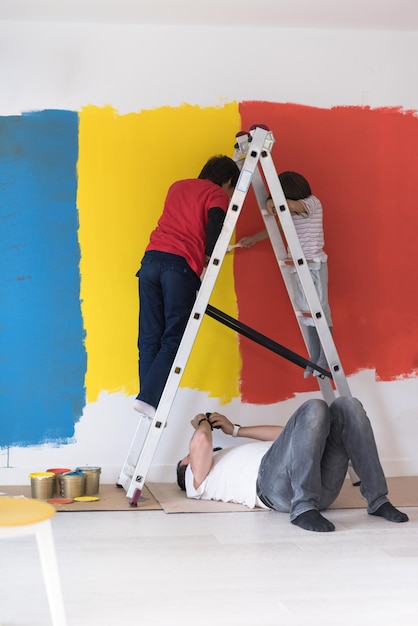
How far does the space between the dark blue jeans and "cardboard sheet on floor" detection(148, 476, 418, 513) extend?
439 millimetres

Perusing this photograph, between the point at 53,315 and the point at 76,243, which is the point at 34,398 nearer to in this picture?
the point at 53,315

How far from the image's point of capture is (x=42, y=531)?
1.56 metres

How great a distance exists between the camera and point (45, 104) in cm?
394

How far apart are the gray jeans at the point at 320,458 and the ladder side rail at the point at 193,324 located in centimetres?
50

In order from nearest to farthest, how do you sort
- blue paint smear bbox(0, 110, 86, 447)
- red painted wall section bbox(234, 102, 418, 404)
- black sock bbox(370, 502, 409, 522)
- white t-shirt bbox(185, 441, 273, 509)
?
black sock bbox(370, 502, 409, 522), white t-shirt bbox(185, 441, 273, 509), blue paint smear bbox(0, 110, 86, 447), red painted wall section bbox(234, 102, 418, 404)

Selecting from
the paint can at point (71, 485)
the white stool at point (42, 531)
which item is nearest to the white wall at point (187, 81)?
the paint can at point (71, 485)

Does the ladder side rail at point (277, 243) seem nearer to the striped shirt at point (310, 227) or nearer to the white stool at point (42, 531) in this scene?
the striped shirt at point (310, 227)

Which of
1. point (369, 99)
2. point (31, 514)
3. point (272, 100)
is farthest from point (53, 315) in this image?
point (31, 514)

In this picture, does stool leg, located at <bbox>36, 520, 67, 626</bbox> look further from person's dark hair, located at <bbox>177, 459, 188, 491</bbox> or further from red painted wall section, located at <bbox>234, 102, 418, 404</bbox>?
red painted wall section, located at <bbox>234, 102, 418, 404</bbox>

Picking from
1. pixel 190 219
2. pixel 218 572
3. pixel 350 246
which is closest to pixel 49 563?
pixel 218 572

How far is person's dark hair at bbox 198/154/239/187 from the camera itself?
12.0 feet

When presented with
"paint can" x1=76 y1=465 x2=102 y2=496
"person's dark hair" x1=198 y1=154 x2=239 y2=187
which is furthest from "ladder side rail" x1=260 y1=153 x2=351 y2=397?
"paint can" x1=76 y1=465 x2=102 y2=496

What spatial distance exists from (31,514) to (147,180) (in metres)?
2.65

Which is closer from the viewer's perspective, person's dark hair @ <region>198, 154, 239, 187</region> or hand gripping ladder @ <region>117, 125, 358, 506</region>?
hand gripping ladder @ <region>117, 125, 358, 506</region>
